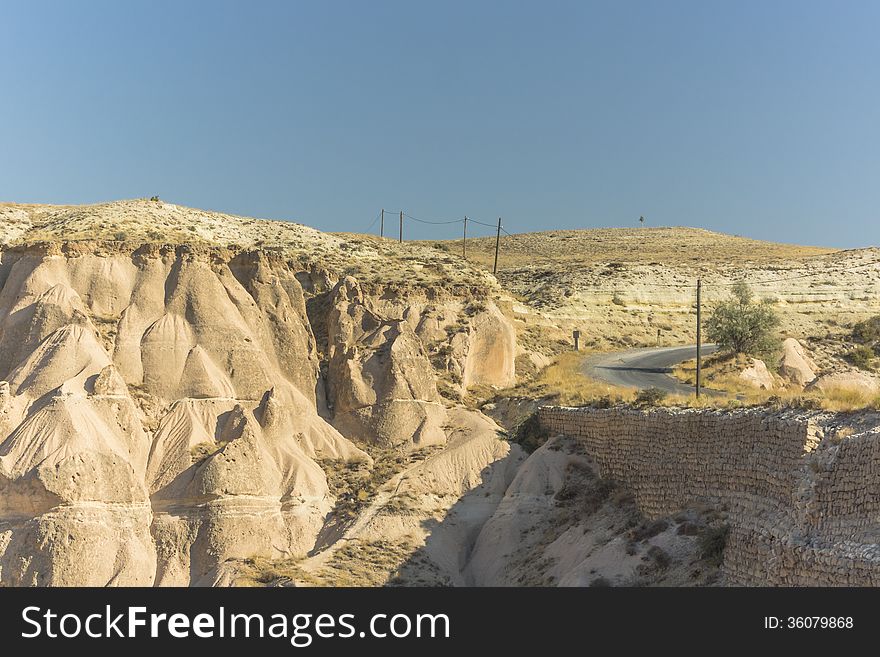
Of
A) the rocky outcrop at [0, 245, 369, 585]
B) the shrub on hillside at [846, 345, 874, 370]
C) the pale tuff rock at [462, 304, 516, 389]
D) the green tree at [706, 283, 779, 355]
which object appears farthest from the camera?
the shrub on hillside at [846, 345, 874, 370]

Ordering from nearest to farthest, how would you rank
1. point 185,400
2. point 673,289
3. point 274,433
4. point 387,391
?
point 274,433, point 185,400, point 387,391, point 673,289

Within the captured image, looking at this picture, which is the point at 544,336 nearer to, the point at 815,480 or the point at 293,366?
the point at 293,366

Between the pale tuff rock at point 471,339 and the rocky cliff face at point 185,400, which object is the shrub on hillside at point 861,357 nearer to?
the pale tuff rock at point 471,339

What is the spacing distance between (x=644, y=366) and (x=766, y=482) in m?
27.0

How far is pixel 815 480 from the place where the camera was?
2562 centimetres

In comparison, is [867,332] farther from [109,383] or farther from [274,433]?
[109,383]

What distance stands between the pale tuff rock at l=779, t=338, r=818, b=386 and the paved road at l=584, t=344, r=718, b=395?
12.5ft

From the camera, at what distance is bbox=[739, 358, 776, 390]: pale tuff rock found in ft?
169

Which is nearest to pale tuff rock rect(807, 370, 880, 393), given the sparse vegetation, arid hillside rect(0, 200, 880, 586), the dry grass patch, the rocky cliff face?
the dry grass patch

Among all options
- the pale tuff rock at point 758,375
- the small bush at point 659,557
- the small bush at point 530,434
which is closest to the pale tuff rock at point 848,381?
the pale tuff rock at point 758,375

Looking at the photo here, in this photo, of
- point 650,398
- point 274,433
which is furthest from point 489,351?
point 650,398

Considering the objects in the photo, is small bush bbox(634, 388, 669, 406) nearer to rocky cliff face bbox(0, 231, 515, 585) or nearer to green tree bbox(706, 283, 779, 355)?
rocky cliff face bbox(0, 231, 515, 585)

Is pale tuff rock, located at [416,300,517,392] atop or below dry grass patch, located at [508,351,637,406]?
atop

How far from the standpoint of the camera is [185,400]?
42.1 m
